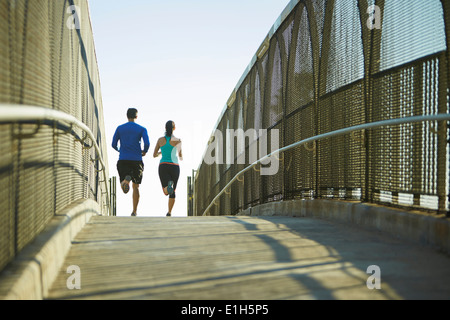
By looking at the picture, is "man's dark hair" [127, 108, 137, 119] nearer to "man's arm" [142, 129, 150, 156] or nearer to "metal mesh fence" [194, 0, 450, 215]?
"man's arm" [142, 129, 150, 156]

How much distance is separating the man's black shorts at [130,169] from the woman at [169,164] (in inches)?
23.6

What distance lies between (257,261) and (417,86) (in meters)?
2.15

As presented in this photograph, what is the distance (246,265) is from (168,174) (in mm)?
6604

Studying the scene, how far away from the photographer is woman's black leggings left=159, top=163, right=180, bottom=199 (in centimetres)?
1063

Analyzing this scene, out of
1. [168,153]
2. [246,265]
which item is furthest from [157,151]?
[246,265]

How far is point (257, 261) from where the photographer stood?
4.34m

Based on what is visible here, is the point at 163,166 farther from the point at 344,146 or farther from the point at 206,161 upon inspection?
the point at 206,161

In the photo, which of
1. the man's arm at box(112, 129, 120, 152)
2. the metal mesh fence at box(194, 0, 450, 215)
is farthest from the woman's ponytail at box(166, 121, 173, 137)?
the metal mesh fence at box(194, 0, 450, 215)

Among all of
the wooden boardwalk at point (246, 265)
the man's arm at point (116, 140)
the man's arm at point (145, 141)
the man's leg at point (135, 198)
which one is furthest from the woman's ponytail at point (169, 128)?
the wooden boardwalk at point (246, 265)

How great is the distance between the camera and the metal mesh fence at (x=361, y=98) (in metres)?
4.89

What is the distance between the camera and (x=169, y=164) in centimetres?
1066

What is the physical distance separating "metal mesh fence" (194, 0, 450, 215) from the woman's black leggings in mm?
1552

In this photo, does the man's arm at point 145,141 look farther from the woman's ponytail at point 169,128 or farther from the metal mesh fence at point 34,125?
the metal mesh fence at point 34,125
